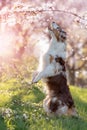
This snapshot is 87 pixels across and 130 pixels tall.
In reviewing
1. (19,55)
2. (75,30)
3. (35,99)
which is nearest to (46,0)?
(19,55)

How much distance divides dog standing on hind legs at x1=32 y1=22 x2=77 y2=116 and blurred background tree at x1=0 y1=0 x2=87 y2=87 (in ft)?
2.18

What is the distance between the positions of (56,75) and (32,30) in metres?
15.8

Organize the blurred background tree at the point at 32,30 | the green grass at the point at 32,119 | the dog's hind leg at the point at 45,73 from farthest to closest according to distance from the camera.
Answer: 1. the blurred background tree at the point at 32,30
2. the dog's hind leg at the point at 45,73
3. the green grass at the point at 32,119

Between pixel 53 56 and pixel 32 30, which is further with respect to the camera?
pixel 32 30

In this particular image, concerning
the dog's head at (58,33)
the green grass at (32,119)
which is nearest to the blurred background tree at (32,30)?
the dog's head at (58,33)

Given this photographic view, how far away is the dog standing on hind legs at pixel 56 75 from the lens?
9.45 m

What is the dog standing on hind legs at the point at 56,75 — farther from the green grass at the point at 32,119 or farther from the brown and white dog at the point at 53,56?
the green grass at the point at 32,119

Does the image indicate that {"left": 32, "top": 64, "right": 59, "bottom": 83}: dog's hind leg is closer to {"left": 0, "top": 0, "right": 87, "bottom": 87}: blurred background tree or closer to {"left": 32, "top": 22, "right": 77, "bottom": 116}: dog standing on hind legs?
{"left": 32, "top": 22, "right": 77, "bottom": 116}: dog standing on hind legs

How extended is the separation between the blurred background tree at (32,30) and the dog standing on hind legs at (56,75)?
0.66m

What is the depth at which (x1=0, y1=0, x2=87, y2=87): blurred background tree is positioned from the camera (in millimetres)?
10898

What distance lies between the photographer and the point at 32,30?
82.4ft

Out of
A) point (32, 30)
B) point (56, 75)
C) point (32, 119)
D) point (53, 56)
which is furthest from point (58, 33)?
point (32, 30)

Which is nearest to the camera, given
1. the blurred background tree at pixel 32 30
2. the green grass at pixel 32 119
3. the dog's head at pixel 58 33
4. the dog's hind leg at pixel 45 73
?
the green grass at pixel 32 119

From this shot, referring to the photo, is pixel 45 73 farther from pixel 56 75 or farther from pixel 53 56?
pixel 53 56
